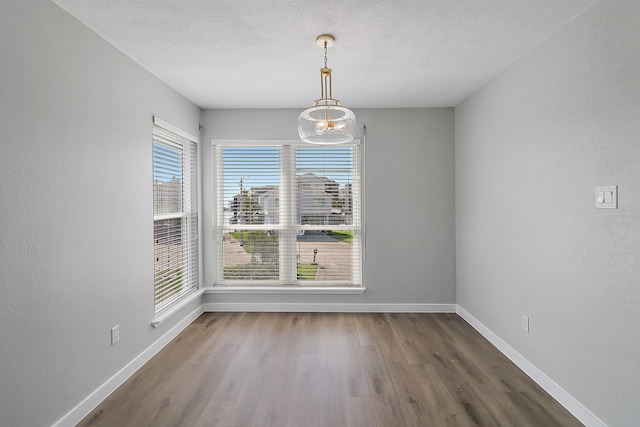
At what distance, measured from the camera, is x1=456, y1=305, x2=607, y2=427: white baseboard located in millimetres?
2072

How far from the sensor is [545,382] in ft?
8.08

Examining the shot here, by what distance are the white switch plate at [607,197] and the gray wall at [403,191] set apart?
7.24 feet

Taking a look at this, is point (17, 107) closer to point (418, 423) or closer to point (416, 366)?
point (418, 423)

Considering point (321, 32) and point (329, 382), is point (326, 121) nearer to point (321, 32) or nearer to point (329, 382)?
point (321, 32)

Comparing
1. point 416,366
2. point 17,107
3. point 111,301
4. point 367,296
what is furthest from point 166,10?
point 367,296

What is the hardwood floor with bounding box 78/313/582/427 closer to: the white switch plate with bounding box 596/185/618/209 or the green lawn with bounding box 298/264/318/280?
the green lawn with bounding box 298/264/318/280

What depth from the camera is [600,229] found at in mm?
1985

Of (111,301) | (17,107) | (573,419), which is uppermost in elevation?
(17,107)

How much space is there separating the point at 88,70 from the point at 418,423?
3034 mm

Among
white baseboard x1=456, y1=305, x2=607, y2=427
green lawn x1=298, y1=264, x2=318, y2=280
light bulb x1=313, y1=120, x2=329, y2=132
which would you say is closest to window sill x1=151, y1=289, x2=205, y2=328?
green lawn x1=298, y1=264, x2=318, y2=280

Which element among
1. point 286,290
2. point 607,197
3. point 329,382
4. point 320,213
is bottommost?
point 329,382

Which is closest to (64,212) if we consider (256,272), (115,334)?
(115,334)

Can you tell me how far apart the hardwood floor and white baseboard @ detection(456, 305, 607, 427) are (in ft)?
0.15

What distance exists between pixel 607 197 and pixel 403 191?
235 cm
